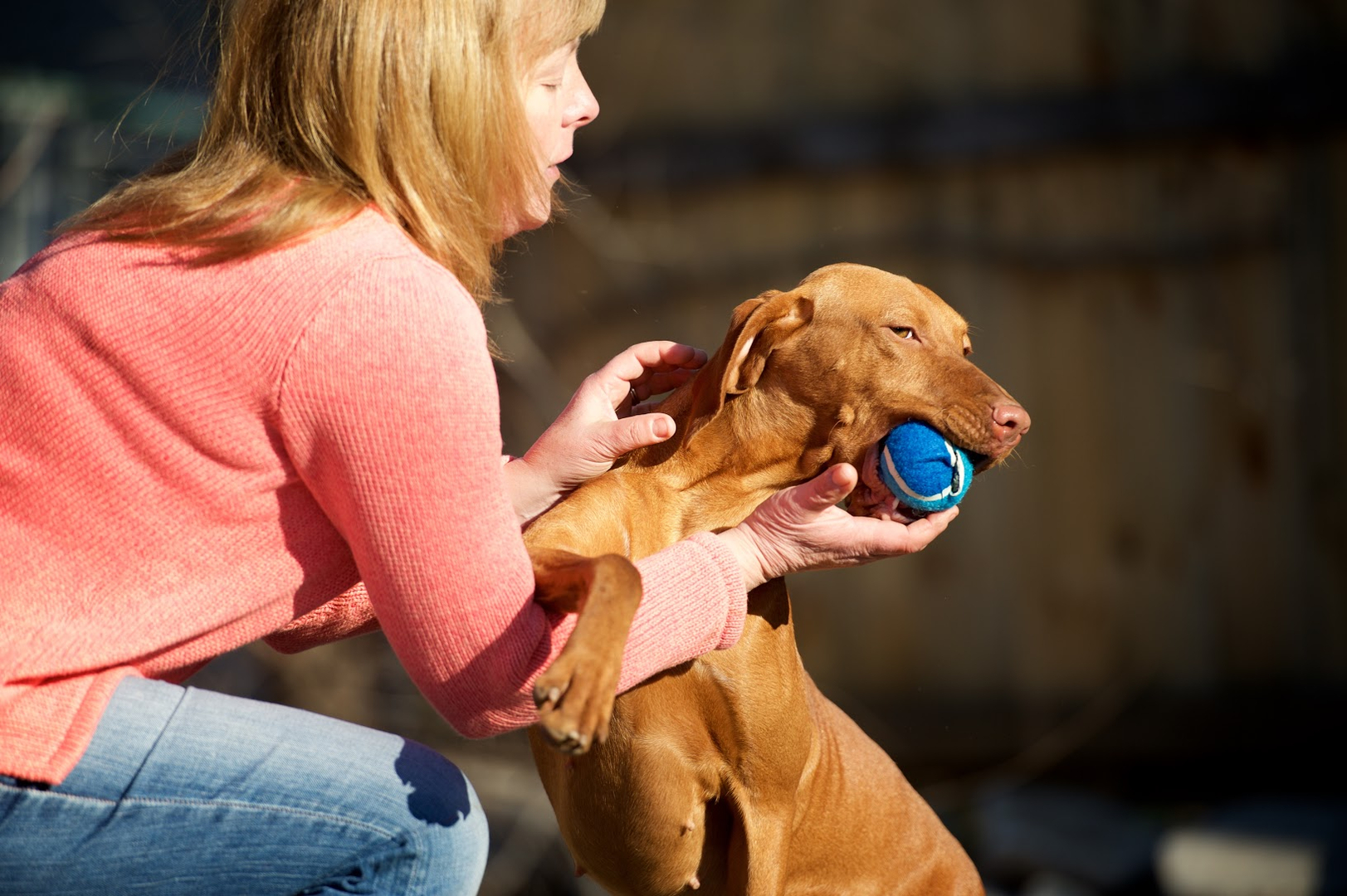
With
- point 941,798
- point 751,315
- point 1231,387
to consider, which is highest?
point 751,315

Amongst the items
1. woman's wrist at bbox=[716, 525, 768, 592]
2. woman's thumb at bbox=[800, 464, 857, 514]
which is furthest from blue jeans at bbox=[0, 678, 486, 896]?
woman's thumb at bbox=[800, 464, 857, 514]

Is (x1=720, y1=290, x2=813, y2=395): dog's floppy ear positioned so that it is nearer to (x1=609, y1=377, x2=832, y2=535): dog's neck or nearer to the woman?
(x1=609, y1=377, x2=832, y2=535): dog's neck

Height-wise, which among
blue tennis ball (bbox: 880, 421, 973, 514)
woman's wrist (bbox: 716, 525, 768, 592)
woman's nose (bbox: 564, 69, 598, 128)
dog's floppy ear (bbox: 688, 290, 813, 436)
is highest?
woman's nose (bbox: 564, 69, 598, 128)

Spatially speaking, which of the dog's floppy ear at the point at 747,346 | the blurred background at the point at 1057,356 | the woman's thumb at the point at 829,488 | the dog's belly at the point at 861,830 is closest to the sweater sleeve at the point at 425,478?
the woman's thumb at the point at 829,488

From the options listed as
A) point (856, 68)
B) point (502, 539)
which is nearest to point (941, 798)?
point (856, 68)

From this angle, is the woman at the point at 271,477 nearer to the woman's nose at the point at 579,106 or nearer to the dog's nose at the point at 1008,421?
the woman's nose at the point at 579,106

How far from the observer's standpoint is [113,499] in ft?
6.79

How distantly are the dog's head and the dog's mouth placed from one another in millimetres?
15

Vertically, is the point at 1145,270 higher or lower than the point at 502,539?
lower

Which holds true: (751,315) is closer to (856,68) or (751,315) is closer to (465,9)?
(465,9)

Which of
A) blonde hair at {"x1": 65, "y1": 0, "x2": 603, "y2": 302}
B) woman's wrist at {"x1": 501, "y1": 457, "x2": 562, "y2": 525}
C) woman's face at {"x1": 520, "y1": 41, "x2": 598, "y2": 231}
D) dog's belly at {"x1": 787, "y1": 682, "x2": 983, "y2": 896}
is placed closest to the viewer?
blonde hair at {"x1": 65, "y1": 0, "x2": 603, "y2": 302}

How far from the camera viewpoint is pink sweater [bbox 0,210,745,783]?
2033 mm

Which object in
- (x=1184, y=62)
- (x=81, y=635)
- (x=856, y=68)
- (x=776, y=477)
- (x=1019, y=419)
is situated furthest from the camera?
(x=856, y=68)

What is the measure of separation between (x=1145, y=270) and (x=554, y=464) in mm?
3890
